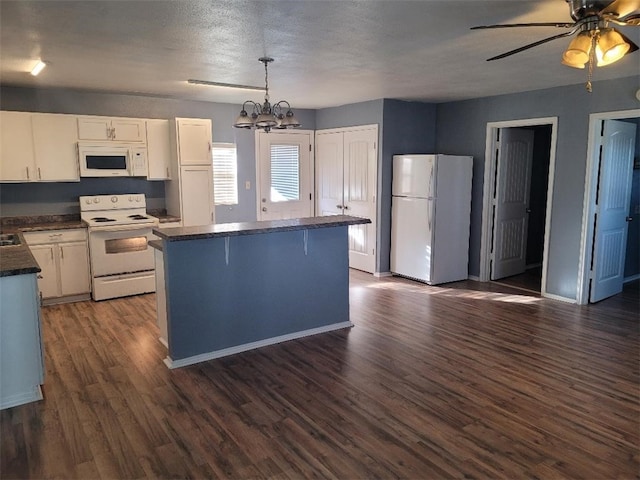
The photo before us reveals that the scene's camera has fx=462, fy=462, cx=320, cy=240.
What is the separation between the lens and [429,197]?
19.1 ft

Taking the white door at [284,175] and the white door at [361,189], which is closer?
the white door at [361,189]

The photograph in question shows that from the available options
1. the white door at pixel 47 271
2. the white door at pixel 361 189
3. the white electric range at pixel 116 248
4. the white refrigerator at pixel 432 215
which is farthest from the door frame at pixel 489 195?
the white door at pixel 47 271

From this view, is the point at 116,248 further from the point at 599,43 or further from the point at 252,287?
the point at 599,43

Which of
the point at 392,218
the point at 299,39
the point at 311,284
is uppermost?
the point at 299,39

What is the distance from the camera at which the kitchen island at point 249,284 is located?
3.59 metres

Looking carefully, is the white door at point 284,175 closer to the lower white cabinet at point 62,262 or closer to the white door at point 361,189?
the white door at point 361,189

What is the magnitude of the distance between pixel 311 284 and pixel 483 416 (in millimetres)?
1898

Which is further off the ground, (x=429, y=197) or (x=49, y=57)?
(x=49, y=57)

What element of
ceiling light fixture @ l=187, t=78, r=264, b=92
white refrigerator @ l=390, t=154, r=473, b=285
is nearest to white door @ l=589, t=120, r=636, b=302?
white refrigerator @ l=390, t=154, r=473, b=285

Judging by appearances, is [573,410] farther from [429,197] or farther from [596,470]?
[429,197]

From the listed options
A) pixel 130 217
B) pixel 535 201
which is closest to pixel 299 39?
pixel 130 217

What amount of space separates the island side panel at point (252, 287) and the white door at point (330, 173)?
266cm

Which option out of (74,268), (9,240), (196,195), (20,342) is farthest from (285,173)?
(20,342)

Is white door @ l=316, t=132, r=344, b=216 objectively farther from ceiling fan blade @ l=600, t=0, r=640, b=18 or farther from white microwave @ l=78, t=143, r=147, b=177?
ceiling fan blade @ l=600, t=0, r=640, b=18
